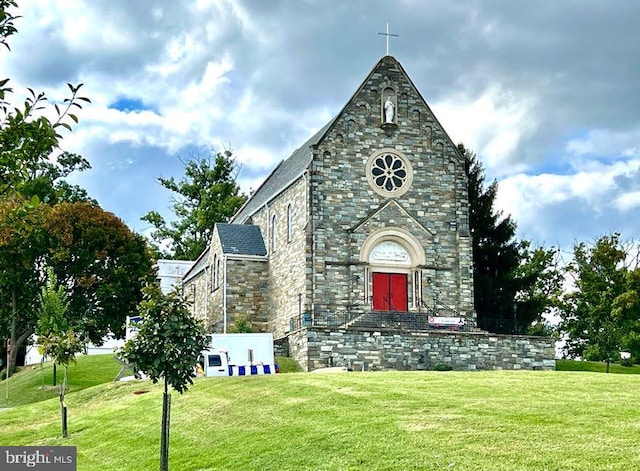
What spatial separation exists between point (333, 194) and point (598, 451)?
27265 millimetres

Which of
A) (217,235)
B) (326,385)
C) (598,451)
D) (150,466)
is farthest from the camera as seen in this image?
(217,235)

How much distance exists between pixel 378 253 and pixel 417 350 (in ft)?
20.2

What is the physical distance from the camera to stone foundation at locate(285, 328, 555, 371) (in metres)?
38.8

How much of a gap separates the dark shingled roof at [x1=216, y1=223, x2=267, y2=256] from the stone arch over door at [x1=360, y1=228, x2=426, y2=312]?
7.78 m

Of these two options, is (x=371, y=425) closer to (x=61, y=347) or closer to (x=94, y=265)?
(x=61, y=347)

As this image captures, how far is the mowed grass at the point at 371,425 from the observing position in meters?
19.0

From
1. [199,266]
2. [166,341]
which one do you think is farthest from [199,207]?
[166,341]

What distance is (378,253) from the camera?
4447 centimetres

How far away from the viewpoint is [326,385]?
28391mm

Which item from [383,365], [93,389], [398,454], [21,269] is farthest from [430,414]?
[21,269]

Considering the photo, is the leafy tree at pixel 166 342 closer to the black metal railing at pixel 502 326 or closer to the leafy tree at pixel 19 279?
the black metal railing at pixel 502 326

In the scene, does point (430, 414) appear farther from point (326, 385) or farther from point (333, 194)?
point (333, 194)

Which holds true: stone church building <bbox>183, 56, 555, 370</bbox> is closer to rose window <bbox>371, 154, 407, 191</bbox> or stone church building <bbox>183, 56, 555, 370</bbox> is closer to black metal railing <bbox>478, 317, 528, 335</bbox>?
rose window <bbox>371, 154, 407, 191</bbox>

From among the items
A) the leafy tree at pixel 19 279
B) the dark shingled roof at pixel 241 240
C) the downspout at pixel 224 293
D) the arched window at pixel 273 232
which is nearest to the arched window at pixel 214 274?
the dark shingled roof at pixel 241 240
